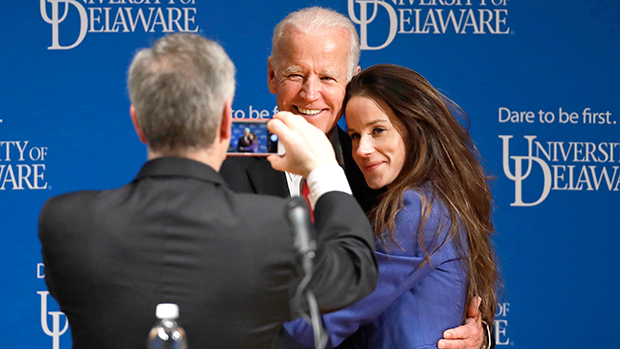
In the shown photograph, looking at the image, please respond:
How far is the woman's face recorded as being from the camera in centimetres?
177

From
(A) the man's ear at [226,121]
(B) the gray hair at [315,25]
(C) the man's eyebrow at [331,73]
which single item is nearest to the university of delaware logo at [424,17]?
(B) the gray hair at [315,25]

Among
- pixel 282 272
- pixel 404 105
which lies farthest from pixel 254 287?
pixel 404 105

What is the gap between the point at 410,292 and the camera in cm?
159

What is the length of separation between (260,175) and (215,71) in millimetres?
928

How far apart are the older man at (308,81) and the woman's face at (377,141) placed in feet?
0.63

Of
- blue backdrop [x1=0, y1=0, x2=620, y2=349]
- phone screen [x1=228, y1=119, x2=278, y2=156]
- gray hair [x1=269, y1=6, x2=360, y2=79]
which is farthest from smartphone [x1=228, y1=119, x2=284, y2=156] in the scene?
blue backdrop [x1=0, y1=0, x2=620, y2=349]

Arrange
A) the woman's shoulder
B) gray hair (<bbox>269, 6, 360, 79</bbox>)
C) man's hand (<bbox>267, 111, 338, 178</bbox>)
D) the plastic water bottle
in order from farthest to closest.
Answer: gray hair (<bbox>269, 6, 360, 79</bbox>) < the woman's shoulder < man's hand (<bbox>267, 111, 338, 178</bbox>) < the plastic water bottle

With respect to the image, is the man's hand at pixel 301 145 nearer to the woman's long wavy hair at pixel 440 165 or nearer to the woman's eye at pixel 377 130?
the woman's long wavy hair at pixel 440 165

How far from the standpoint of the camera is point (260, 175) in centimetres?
193

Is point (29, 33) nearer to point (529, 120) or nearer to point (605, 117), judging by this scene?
point (529, 120)

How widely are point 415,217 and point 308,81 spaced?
0.65 m

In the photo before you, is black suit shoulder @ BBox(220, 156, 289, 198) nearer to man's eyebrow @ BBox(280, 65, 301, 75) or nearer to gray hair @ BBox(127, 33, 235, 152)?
man's eyebrow @ BBox(280, 65, 301, 75)

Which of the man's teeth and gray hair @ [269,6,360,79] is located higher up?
gray hair @ [269,6,360,79]

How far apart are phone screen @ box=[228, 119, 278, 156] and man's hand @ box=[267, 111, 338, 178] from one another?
175mm
